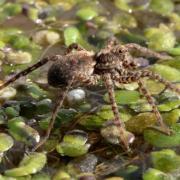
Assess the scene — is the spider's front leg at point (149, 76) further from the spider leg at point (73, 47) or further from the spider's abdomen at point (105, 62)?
the spider leg at point (73, 47)

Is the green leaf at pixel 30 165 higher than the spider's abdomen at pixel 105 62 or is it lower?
lower

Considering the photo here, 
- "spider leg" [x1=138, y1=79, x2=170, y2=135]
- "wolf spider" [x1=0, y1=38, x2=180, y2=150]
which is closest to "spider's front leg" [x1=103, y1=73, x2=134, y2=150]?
"wolf spider" [x1=0, y1=38, x2=180, y2=150]

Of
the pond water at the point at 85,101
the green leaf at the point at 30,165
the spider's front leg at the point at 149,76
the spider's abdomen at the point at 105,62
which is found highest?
the spider's abdomen at the point at 105,62

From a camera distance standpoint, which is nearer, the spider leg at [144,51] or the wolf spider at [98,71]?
the wolf spider at [98,71]

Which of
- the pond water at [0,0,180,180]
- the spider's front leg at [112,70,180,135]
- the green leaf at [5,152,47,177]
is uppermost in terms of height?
the spider's front leg at [112,70,180,135]

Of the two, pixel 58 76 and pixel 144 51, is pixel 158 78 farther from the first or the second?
pixel 58 76

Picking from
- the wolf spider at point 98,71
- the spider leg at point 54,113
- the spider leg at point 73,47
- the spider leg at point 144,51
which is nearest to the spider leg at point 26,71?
the wolf spider at point 98,71

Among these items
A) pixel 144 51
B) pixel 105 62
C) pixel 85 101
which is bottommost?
pixel 85 101

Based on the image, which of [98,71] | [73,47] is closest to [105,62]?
[98,71]

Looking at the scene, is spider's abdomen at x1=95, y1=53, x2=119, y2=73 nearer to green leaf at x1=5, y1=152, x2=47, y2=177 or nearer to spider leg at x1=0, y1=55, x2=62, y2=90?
spider leg at x1=0, y1=55, x2=62, y2=90

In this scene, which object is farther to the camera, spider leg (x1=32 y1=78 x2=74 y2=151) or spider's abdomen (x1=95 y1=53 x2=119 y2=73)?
spider's abdomen (x1=95 y1=53 x2=119 y2=73)

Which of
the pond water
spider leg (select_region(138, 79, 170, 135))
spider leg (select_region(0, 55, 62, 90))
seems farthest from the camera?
spider leg (select_region(0, 55, 62, 90))

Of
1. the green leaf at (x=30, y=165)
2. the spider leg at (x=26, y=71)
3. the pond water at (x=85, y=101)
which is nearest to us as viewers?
the green leaf at (x=30, y=165)
